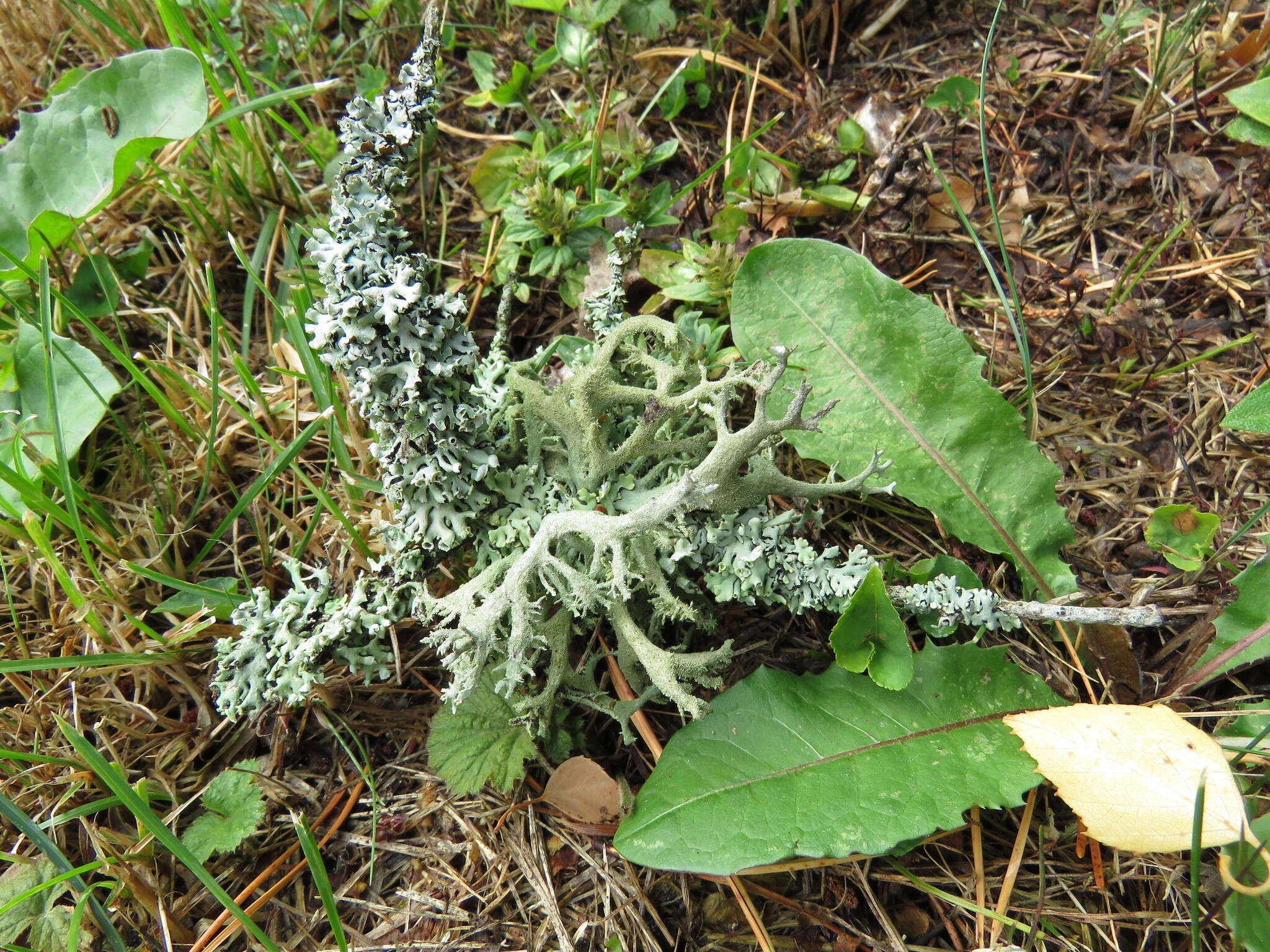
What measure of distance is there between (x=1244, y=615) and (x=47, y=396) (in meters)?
2.94

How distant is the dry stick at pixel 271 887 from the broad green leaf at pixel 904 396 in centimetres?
135

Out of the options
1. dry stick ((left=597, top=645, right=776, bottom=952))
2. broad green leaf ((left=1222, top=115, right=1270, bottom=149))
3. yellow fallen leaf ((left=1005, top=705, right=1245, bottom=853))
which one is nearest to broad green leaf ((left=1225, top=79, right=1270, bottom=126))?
A: broad green leaf ((left=1222, top=115, right=1270, bottom=149))

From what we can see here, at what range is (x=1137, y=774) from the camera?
1596 mm

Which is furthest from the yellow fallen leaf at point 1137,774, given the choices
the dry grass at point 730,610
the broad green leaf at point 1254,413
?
the broad green leaf at point 1254,413

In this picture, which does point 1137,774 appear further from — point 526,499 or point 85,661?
point 85,661

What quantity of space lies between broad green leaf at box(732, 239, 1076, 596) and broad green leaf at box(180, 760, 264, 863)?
1.47 metres

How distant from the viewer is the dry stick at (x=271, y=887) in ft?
5.70

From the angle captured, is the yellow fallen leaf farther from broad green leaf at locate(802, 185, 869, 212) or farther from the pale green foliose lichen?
broad green leaf at locate(802, 185, 869, 212)

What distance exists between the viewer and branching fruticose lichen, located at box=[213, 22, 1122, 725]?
1548 mm

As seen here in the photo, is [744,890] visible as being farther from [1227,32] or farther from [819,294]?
[1227,32]

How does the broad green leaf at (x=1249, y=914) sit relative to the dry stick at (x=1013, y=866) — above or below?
above

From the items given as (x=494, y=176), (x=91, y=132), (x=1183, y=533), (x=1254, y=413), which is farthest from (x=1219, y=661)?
(x=91, y=132)

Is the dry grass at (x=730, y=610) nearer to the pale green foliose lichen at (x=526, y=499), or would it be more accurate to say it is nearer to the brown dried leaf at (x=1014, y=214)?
the brown dried leaf at (x=1014, y=214)

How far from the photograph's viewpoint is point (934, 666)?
1812 mm
